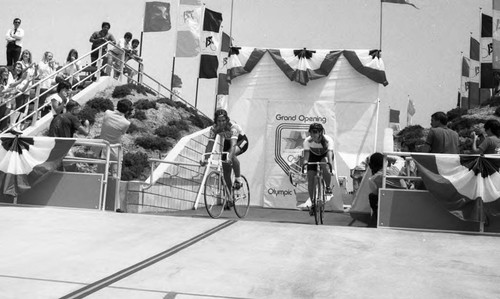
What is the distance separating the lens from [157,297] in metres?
4.12

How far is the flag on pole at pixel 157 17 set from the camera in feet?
83.1

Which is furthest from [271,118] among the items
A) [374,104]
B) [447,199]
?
[447,199]

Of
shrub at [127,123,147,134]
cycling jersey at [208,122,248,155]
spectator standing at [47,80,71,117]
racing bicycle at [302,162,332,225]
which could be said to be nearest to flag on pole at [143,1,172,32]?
shrub at [127,123,147,134]

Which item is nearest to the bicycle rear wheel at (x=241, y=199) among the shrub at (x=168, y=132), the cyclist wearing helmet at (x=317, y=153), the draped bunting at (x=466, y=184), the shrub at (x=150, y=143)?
the cyclist wearing helmet at (x=317, y=153)

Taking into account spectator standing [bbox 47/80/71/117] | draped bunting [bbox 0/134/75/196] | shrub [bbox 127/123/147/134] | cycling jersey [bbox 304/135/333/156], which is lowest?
draped bunting [bbox 0/134/75/196]

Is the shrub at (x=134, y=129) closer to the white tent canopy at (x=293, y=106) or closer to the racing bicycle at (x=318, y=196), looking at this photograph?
the white tent canopy at (x=293, y=106)

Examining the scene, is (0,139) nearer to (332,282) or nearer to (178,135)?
(332,282)

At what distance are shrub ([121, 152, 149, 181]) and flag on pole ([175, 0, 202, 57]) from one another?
28.2ft

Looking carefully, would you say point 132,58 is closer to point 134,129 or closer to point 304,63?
point 134,129

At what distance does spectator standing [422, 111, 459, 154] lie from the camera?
30.9 ft

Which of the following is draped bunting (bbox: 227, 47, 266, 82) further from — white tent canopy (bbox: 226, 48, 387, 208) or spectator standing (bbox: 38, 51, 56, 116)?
spectator standing (bbox: 38, 51, 56, 116)

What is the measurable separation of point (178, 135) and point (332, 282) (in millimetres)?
17361

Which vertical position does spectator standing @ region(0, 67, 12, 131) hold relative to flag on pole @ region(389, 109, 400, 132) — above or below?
below

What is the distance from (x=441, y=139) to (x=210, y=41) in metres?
17.3
